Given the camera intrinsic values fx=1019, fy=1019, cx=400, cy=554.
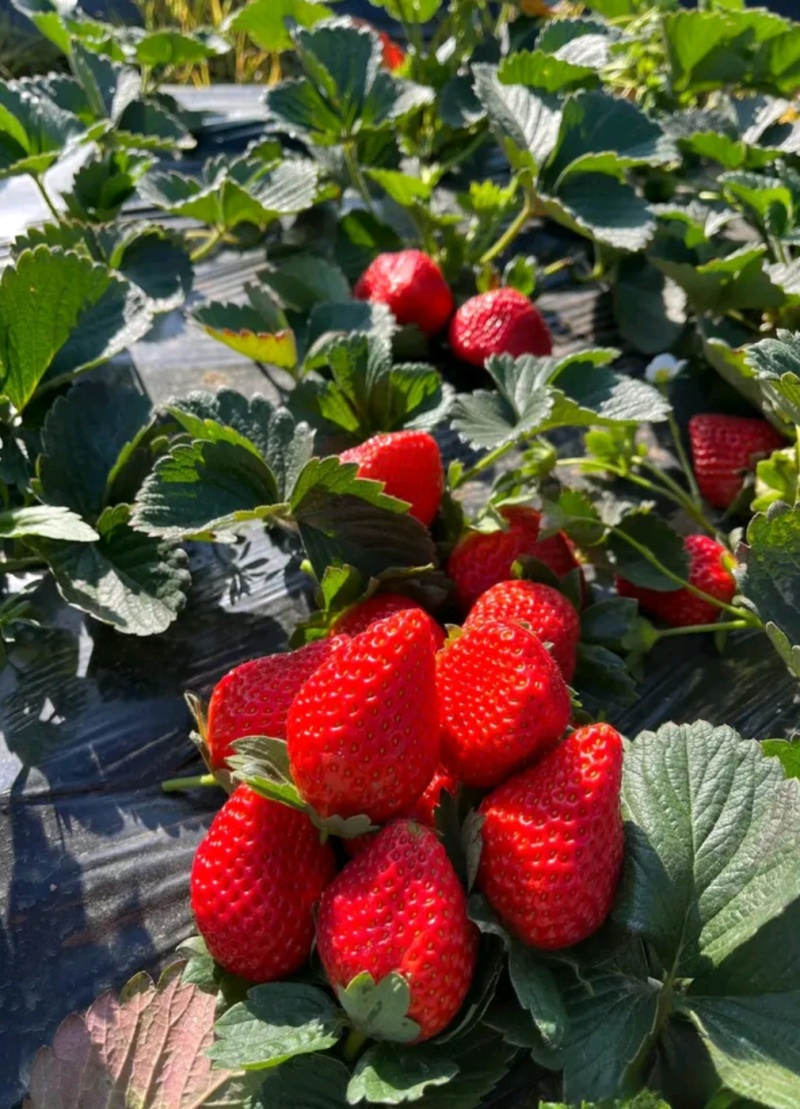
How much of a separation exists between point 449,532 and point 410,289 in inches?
20.9

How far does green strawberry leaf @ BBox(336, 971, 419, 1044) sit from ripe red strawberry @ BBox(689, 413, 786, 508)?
0.89 m

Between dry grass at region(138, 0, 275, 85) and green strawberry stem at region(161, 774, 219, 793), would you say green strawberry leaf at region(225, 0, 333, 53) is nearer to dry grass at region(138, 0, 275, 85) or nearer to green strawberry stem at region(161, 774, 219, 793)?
dry grass at region(138, 0, 275, 85)

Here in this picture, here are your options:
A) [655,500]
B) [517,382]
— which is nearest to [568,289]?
[655,500]

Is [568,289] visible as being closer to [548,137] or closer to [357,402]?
[548,137]

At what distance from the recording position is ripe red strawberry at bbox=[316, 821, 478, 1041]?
666 mm

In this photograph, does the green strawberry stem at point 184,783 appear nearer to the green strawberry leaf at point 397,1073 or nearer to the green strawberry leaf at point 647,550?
the green strawberry leaf at point 397,1073

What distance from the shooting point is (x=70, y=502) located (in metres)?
1.12

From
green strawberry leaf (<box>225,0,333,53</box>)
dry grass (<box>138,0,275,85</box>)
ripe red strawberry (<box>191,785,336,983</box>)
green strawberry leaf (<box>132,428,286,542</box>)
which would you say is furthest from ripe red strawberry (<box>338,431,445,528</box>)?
dry grass (<box>138,0,275,85</box>)

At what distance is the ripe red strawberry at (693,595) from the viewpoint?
46.9 inches

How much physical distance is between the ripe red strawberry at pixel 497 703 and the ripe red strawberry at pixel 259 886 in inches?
5.2

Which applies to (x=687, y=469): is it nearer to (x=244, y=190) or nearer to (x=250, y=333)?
(x=250, y=333)

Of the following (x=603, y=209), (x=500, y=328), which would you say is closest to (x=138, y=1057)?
(x=500, y=328)

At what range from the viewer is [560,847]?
2.30 ft

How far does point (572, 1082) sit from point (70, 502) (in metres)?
0.77
